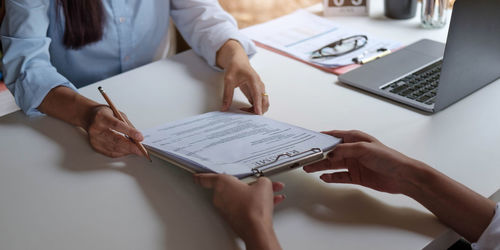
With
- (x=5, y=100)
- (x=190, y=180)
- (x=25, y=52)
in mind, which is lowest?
(x=5, y=100)

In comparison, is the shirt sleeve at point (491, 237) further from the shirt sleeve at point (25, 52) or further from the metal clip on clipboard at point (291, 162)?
the shirt sleeve at point (25, 52)

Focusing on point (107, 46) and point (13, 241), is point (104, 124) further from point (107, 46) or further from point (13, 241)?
point (107, 46)

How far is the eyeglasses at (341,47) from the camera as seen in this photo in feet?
4.76

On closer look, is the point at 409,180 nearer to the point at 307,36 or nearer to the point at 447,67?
the point at 447,67

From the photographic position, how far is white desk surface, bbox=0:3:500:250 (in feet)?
2.63

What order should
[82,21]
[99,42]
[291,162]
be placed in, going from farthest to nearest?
[99,42] → [82,21] → [291,162]

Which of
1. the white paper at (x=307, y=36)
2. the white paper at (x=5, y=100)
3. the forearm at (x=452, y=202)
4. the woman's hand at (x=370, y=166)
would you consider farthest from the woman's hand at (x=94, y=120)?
the white paper at (x=5, y=100)

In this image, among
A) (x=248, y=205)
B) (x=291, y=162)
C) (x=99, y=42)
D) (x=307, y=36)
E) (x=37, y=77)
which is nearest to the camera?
(x=248, y=205)

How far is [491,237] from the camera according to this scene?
0.76 meters

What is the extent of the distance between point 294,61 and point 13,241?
88cm

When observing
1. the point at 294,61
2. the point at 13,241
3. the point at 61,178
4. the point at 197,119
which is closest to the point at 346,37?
the point at 294,61

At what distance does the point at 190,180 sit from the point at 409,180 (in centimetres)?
38

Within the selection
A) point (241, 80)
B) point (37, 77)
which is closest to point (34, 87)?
point (37, 77)

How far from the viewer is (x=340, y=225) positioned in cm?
81
